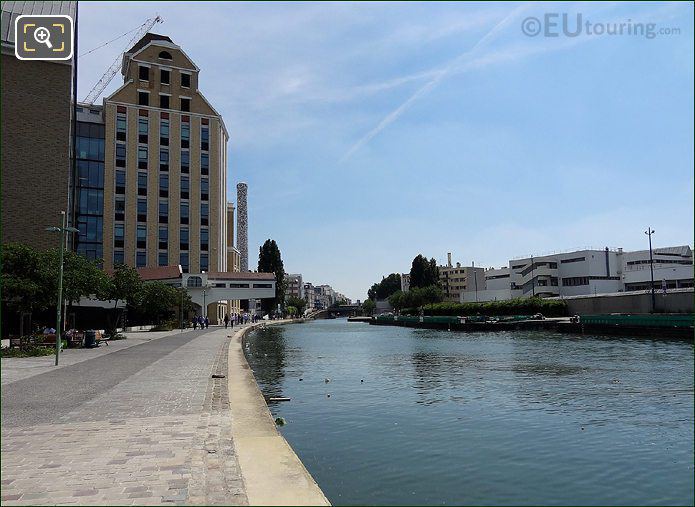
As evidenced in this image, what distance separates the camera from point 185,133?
8469 centimetres

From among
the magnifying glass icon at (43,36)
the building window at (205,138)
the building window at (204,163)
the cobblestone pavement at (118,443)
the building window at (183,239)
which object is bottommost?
the cobblestone pavement at (118,443)

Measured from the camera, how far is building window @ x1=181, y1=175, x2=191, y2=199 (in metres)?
84.1

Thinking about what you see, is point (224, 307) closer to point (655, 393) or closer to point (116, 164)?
point (116, 164)

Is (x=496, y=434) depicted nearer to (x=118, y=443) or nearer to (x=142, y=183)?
(x=118, y=443)

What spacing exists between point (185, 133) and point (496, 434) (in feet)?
267

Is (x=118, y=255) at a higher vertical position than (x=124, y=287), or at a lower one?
higher

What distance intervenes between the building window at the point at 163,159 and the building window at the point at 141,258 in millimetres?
Answer: 12925

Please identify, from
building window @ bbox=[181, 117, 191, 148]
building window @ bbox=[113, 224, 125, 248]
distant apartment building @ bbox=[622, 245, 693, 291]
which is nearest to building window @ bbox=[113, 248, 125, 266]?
building window @ bbox=[113, 224, 125, 248]

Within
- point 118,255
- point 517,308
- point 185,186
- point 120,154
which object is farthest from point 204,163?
point 517,308

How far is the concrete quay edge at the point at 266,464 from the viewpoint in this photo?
626 cm

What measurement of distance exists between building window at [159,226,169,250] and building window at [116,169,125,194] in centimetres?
766

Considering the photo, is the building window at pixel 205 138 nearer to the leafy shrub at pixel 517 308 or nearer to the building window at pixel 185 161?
the building window at pixel 185 161

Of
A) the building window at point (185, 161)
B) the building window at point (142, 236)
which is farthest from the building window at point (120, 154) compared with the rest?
the building window at point (142, 236)

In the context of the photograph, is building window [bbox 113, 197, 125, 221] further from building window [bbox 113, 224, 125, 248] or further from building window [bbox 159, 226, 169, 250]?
building window [bbox 159, 226, 169, 250]
